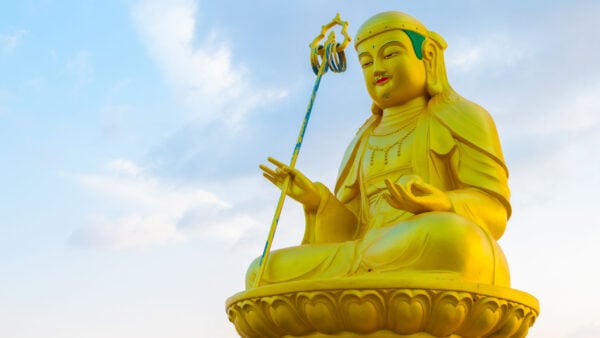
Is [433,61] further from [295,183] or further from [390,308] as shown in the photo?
[390,308]

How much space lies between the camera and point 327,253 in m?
5.14

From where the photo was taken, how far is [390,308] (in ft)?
14.1

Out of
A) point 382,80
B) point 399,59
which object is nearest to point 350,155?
point 382,80

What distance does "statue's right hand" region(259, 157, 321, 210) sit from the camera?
542 centimetres

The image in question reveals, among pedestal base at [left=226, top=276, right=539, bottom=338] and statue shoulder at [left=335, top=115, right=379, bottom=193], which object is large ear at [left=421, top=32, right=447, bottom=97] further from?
pedestal base at [left=226, top=276, right=539, bottom=338]

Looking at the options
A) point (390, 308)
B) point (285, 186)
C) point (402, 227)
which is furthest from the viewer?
point (285, 186)

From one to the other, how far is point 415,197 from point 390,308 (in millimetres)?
761

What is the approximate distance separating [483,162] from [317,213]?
1.21 metres

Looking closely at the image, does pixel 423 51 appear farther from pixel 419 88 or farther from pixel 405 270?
pixel 405 270

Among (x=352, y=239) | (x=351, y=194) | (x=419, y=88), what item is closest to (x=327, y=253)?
(x=352, y=239)

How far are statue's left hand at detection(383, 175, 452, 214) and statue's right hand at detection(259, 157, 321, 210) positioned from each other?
0.80 m

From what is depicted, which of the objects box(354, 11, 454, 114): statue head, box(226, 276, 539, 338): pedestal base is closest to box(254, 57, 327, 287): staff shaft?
box(354, 11, 454, 114): statue head

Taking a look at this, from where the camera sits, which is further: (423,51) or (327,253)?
(423,51)

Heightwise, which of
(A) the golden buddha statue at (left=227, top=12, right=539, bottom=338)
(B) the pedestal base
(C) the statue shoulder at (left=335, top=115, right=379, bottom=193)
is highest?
(C) the statue shoulder at (left=335, top=115, right=379, bottom=193)
